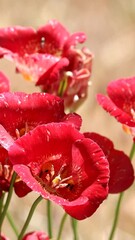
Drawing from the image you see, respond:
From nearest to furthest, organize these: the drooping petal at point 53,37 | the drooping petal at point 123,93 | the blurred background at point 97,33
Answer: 1. the drooping petal at point 123,93
2. the drooping petal at point 53,37
3. the blurred background at point 97,33

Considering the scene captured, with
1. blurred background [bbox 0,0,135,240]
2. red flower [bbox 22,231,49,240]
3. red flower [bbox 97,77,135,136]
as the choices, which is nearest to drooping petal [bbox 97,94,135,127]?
red flower [bbox 97,77,135,136]

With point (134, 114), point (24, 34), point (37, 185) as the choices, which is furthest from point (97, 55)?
point (37, 185)

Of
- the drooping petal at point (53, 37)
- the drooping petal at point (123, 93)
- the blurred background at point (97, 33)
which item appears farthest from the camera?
the blurred background at point (97, 33)

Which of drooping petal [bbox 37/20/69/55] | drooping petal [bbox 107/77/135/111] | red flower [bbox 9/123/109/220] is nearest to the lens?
red flower [bbox 9/123/109/220]

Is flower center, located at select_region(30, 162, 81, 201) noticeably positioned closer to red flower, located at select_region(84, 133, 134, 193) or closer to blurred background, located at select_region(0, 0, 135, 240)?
red flower, located at select_region(84, 133, 134, 193)

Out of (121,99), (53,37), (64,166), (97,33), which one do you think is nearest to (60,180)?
(64,166)

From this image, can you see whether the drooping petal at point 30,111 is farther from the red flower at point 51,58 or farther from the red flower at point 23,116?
the red flower at point 51,58

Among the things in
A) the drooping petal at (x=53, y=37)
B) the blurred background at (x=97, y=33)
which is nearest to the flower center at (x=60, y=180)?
the drooping petal at (x=53, y=37)
